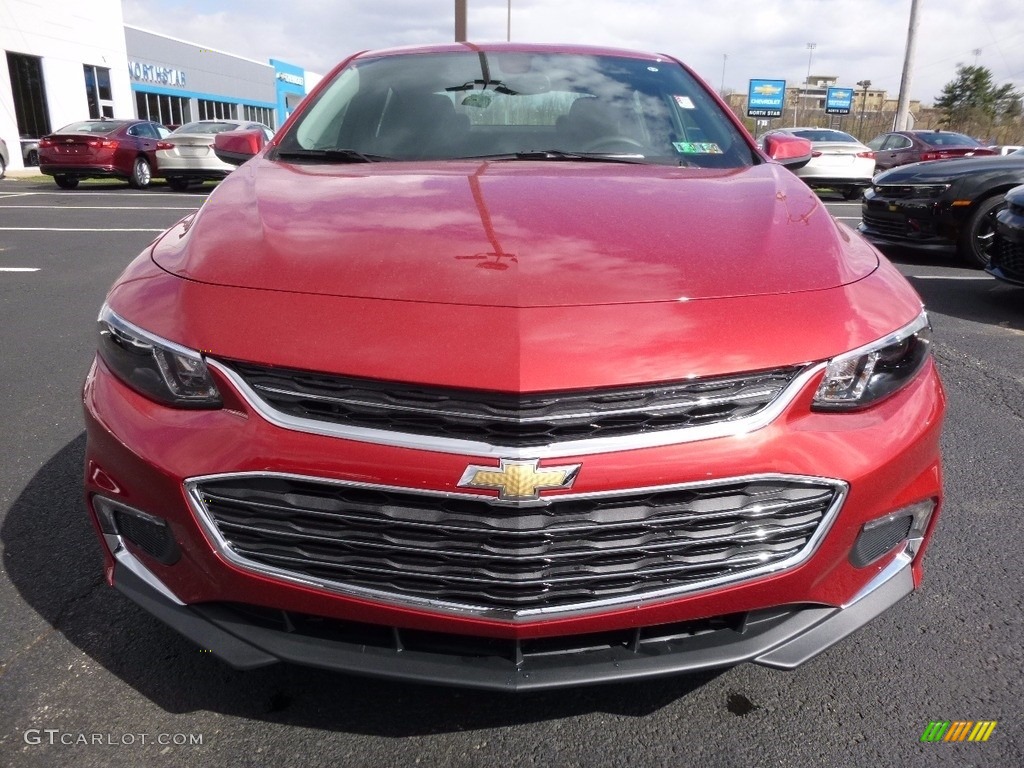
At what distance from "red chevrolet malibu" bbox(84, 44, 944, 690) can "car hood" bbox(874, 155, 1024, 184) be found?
6560 mm

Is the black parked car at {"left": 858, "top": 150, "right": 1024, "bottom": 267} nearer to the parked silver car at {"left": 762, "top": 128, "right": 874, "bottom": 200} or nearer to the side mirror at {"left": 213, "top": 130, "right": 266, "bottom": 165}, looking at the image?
the side mirror at {"left": 213, "top": 130, "right": 266, "bottom": 165}

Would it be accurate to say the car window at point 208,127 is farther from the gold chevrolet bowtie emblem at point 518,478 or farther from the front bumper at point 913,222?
the gold chevrolet bowtie emblem at point 518,478

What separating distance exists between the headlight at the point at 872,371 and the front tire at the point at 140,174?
17296 mm

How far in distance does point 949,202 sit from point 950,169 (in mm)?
335

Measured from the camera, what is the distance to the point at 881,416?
1.72 m

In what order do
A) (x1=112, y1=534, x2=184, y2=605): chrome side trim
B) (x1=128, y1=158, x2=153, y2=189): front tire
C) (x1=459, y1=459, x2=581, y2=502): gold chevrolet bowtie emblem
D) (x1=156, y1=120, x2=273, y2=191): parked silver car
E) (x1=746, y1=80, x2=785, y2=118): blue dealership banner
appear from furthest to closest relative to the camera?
(x1=746, y1=80, x2=785, y2=118): blue dealership banner
(x1=128, y1=158, x2=153, y2=189): front tire
(x1=156, y1=120, x2=273, y2=191): parked silver car
(x1=112, y1=534, x2=184, y2=605): chrome side trim
(x1=459, y1=459, x2=581, y2=502): gold chevrolet bowtie emblem

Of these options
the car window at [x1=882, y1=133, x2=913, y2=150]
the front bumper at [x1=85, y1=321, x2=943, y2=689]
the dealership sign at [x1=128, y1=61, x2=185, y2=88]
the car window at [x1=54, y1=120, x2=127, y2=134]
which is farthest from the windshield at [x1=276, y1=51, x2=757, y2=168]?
the dealership sign at [x1=128, y1=61, x2=185, y2=88]

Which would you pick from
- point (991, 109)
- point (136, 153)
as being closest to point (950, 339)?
point (136, 153)

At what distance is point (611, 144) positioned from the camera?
2838mm

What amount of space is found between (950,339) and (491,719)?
14.8 ft

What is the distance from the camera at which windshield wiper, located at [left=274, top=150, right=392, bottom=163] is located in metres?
2.68

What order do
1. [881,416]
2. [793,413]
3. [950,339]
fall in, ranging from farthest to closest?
[950,339]
[881,416]
[793,413]

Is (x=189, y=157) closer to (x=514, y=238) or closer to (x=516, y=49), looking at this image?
(x=516, y=49)

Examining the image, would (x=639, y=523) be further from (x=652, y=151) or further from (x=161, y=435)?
(x=652, y=151)
